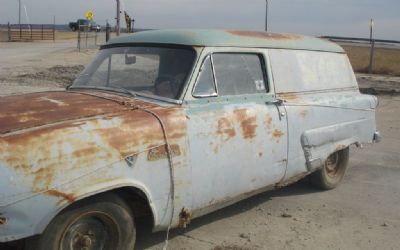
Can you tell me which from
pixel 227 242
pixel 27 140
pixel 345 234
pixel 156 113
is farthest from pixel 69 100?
pixel 345 234

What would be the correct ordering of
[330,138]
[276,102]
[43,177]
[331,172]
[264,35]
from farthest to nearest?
[331,172]
[330,138]
[264,35]
[276,102]
[43,177]

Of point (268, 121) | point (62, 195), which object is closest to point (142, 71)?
point (268, 121)

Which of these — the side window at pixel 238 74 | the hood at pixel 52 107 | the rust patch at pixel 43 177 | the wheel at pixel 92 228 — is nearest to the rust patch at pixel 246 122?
the side window at pixel 238 74

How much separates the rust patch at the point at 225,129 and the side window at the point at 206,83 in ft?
0.86

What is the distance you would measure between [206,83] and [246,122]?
1.63 feet

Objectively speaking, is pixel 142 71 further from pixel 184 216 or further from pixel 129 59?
pixel 184 216

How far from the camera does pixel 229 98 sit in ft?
15.9

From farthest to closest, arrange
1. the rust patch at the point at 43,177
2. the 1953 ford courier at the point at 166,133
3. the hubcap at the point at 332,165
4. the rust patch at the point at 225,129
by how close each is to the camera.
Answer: the hubcap at the point at 332,165 < the rust patch at the point at 225,129 < the 1953 ford courier at the point at 166,133 < the rust patch at the point at 43,177

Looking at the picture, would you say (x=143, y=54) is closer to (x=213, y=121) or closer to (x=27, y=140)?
(x=213, y=121)

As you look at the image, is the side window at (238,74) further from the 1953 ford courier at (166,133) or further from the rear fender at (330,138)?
the rear fender at (330,138)

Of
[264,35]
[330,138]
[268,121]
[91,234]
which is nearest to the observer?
[91,234]

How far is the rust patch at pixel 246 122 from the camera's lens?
4.74 m

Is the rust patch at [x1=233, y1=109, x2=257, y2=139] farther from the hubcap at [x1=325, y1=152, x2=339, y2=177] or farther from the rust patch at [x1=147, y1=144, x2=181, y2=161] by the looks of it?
the hubcap at [x1=325, y1=152, x2=339, y2=177]

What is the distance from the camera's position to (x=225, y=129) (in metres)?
4.58
